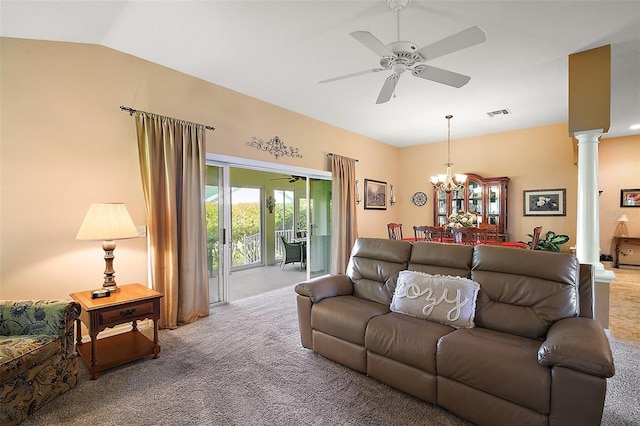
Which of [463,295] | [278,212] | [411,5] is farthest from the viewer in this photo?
[278,212]

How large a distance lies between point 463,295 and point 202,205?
9.91ft

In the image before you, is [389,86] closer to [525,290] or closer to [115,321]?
[525,290]

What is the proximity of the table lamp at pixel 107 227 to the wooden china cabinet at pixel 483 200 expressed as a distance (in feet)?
20.0

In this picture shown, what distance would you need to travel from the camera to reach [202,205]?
3.79 metres

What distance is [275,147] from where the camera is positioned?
4844mm

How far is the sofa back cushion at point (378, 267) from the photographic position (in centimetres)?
289

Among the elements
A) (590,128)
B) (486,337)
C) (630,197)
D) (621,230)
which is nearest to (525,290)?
(486,337)

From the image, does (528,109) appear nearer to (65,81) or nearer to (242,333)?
(242,333)

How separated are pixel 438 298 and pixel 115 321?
2623 mm

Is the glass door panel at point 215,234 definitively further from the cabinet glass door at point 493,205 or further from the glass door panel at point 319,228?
the cabinet glass door at point 493,205

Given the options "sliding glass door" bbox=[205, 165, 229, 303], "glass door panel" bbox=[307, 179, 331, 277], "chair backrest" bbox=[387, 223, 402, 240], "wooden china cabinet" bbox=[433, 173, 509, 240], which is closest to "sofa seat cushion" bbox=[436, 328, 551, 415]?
"sliding glass door" bbox=[205, 165, 229, 303]

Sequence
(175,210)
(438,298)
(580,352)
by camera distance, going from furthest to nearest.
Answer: (175,210) < (438,298) < (580,352)

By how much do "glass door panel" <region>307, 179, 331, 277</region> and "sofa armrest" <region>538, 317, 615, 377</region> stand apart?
14.3 feet

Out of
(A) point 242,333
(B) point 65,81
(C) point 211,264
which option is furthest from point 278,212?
(B) point 65,81
